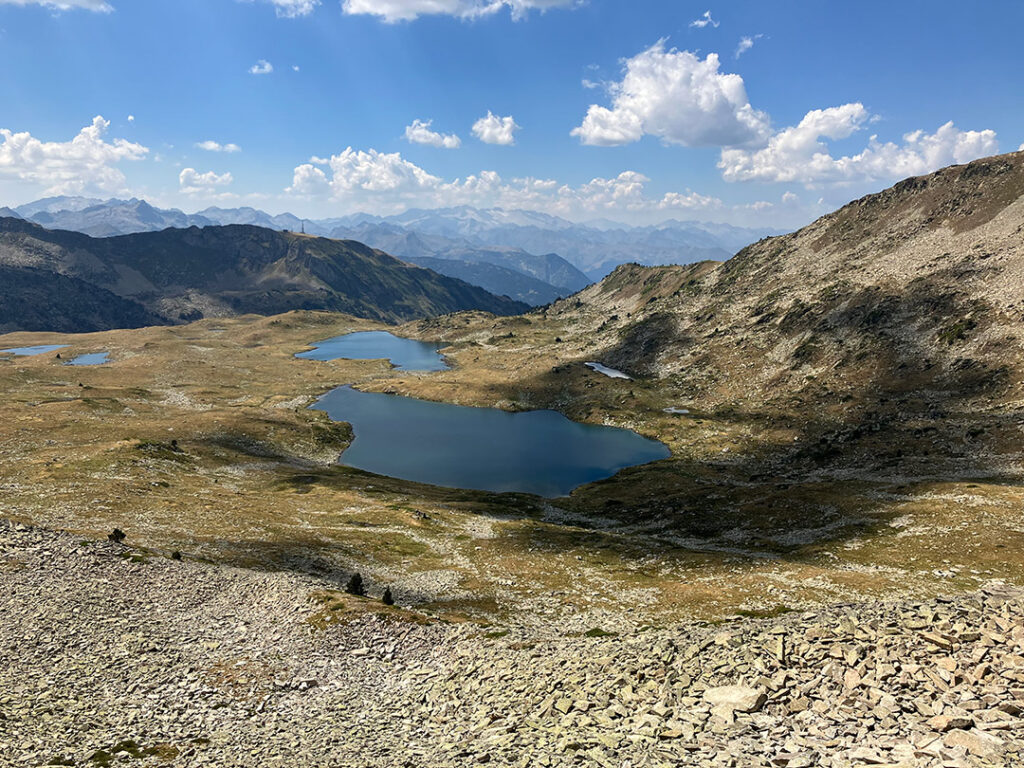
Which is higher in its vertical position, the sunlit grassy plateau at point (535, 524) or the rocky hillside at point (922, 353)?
the rocky hillside at point (922, 353)

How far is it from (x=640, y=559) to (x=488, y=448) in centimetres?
8132

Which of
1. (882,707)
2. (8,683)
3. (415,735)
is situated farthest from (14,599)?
(882,707)

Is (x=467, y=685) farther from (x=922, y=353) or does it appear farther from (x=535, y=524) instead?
(x=922, y=353)

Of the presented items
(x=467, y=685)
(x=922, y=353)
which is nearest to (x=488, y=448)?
(x=467, y=685)

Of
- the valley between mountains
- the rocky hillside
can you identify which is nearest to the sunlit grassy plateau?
the valley between mountains

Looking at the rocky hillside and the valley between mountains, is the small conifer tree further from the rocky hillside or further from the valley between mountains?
the rocky hillside

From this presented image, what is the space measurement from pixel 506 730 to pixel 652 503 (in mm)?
79983

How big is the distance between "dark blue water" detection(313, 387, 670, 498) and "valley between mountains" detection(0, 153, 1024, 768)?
840 cm

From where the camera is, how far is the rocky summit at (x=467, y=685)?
23.1 m

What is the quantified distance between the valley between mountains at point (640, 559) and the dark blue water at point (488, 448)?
27.5 feet

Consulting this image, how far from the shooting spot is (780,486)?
334 feet

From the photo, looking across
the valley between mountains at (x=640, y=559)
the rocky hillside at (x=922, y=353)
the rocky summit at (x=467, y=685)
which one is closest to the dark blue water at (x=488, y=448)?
the valley between mountains at (x=640, y=559)

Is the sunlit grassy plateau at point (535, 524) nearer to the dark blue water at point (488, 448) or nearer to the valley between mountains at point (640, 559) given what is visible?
the valley between mountains at point (640, 559)

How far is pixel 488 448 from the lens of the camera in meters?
150
